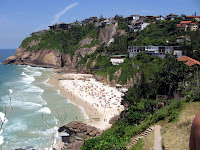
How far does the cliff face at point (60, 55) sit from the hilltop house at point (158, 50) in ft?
67.5

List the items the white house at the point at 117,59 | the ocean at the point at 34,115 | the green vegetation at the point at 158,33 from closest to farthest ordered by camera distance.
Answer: the ocean at the point at 34,115, the white house at the point at 117,59, the green vegetation at the point at 158,33

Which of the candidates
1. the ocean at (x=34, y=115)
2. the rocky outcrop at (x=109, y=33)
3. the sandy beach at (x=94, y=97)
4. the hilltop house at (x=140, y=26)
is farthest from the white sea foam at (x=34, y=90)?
the hilltop house at (x=140, y=26)

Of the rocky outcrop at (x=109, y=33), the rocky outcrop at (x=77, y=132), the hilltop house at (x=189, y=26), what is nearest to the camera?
the rocky outcrop at (x=77, y=132)

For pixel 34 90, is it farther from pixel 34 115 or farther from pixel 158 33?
pixel 158 33

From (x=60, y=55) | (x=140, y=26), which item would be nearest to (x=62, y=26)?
(x=60, y=55)

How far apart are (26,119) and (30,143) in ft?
20.2

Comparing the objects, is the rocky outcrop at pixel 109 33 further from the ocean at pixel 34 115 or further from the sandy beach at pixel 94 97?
the ocean at pixel 34 115

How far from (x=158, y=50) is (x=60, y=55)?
40717 millimetres

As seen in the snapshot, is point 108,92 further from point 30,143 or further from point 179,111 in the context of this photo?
point 179,111

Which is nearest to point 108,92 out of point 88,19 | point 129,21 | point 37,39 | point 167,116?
point 167,116

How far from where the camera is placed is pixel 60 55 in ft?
236

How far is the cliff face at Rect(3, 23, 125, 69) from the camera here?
6706cm

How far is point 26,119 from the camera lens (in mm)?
24250

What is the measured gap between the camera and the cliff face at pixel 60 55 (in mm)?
67062
